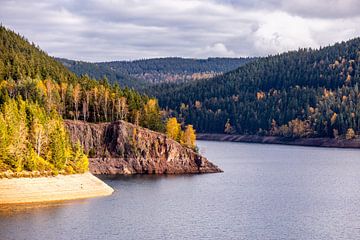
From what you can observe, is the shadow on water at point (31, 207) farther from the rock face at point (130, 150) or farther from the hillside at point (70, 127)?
the rock face at point (130, 150)

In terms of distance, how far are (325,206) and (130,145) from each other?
177ft

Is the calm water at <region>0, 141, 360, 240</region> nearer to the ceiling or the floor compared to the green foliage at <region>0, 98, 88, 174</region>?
nearer to the floor

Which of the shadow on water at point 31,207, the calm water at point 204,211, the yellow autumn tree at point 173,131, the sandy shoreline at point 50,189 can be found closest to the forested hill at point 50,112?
the sandy shoreline at point 50,189

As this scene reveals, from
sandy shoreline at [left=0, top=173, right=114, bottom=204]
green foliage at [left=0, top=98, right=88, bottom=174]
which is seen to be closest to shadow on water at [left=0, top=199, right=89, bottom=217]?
sandy shoreline at [left=0, top=173, right=114, bottom=204]

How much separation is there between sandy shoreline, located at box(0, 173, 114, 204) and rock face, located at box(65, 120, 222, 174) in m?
34.2

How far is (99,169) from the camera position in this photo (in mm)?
148875

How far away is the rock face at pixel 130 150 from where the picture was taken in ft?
494

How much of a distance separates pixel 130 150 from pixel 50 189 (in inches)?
1899

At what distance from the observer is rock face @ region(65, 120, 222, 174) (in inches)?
5930

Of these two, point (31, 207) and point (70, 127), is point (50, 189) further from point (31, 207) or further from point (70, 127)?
point (70, 127)

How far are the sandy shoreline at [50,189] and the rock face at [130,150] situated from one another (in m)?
34.2

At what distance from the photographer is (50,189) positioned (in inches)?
4144

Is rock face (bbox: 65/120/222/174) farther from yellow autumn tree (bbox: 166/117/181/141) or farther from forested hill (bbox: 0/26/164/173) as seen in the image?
yellow autumn tree (bbox: 166/117/181/141)

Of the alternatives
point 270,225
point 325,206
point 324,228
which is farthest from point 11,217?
point 325,206
